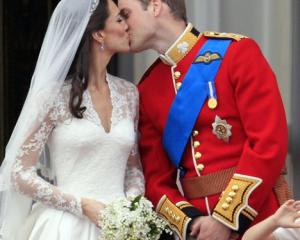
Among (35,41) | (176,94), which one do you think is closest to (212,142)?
(176,94)

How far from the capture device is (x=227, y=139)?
309 centimetres

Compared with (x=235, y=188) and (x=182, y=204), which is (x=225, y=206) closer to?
(x=235, y=188)

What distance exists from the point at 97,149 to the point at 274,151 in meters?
0.53

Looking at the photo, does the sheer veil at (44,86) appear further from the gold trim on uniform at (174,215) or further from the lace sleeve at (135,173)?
the gold trim on uniform at (174,215)

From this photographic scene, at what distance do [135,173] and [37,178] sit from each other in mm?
348

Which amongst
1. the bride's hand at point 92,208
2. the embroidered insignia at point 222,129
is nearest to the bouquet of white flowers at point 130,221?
the bride's hand at point 92,208

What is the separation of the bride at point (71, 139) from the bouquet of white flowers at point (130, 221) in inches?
3.2

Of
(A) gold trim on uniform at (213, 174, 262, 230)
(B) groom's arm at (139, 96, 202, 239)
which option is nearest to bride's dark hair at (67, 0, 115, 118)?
(B) groom's arm at (139, 96, 202, 239)

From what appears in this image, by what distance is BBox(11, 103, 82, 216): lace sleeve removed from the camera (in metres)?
3.05

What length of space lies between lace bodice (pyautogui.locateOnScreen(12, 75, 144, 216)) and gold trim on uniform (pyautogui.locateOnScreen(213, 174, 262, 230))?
12.2 inches

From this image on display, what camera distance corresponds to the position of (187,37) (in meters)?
3.24

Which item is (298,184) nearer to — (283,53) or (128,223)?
(283,53)

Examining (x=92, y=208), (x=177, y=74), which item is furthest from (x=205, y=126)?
(x=92, y=208)

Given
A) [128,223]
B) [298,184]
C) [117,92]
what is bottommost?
[298,184]
